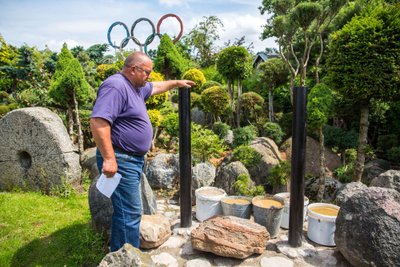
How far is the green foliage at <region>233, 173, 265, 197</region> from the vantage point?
475 cm

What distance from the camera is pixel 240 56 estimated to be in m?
6.98

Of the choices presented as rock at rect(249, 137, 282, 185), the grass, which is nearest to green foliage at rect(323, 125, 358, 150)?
rock at rect(249, 137, 282, 185)

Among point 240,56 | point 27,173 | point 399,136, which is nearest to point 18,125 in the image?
point 27,173

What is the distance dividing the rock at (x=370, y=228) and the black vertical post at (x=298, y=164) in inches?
17.9

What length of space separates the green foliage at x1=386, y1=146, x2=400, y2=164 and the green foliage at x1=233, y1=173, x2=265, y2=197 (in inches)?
134

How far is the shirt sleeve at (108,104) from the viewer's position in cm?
251

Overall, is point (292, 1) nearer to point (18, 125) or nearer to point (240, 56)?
point (240, 56)

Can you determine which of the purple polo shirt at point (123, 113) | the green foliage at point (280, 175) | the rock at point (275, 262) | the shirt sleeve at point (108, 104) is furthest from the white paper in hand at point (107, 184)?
the green foliage at point (280, 175)

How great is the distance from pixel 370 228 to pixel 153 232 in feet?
7.68

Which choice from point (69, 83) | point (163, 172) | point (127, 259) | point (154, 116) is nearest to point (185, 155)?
point (163, 172)

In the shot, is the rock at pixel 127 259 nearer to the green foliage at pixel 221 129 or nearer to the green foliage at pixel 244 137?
the green foliage at pixel 244 137

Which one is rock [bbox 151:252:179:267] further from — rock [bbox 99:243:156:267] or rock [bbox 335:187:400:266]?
rock [bbox 335:187:400:266]

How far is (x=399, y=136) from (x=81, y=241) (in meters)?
7.28

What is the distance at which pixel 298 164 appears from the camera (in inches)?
134
